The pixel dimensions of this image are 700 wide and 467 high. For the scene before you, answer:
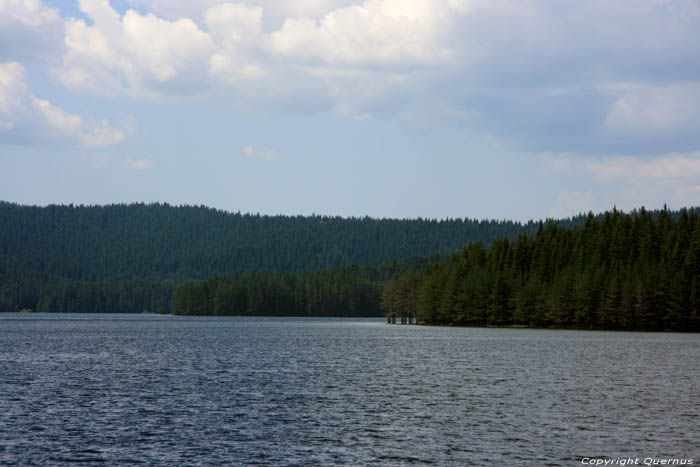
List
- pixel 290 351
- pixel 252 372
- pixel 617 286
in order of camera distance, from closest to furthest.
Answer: pixel 252 372, pixel 290 351, pixel 617 286

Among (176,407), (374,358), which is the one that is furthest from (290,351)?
(176,407)

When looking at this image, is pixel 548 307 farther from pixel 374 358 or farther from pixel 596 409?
pixel 596 409

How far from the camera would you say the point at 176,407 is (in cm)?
5456

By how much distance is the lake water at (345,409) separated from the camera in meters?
39.7

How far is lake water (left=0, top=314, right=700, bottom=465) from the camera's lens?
130 feet

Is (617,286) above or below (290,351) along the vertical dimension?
above

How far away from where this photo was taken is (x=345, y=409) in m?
54.2

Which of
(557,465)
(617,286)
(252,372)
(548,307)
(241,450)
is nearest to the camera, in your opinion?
(557,465)

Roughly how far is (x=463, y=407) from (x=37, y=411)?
92.7 ft

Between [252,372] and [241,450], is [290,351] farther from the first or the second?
[241,450]

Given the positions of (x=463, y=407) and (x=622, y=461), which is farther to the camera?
(x=463, y=407)

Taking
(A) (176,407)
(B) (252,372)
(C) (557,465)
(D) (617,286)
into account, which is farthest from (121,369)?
(D) (617,286)

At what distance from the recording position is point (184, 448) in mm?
40625

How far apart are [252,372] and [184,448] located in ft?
130
